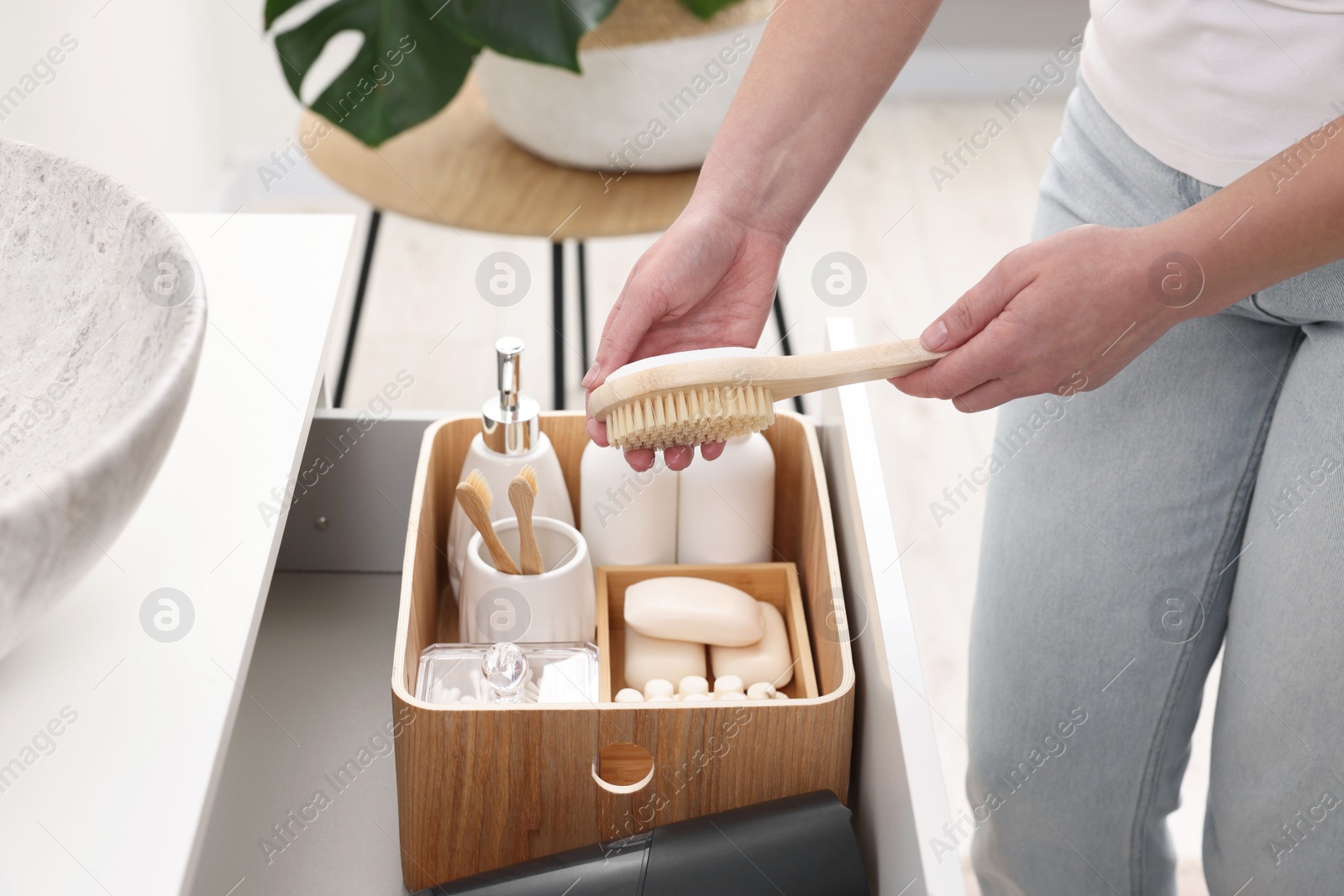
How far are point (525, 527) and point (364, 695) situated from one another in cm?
18

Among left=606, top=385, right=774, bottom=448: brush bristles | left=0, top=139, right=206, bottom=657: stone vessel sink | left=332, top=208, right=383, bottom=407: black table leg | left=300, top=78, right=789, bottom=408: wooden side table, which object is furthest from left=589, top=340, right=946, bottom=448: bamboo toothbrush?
left=332, top=208, right=383, bottom=407: black table leg

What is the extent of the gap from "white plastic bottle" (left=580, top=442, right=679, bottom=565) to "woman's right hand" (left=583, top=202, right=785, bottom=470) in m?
0.05

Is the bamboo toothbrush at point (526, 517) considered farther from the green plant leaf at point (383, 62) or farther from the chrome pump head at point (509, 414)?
the green plant leaf at point (383, 62)

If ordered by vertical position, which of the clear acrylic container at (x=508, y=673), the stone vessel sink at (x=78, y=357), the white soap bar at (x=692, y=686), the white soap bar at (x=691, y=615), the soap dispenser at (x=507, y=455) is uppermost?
the stone vessel sink at (x=78, y=357)

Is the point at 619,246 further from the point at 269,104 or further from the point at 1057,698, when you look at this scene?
the point at 1057,698

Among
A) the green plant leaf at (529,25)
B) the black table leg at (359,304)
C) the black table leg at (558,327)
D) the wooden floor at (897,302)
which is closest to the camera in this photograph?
the green plant leaf at (529,25)

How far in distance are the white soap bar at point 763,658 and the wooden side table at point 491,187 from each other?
0.54m

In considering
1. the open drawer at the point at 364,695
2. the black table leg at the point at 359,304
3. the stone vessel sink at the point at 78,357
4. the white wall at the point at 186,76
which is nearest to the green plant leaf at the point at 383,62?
the black table leg at the point at 359,304

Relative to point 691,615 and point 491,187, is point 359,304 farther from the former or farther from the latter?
point 691,615

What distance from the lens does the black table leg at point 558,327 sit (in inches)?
47.9

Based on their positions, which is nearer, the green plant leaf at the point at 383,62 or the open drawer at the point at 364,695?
the open drawer at the point at 364,695

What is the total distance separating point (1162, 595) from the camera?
72 cm

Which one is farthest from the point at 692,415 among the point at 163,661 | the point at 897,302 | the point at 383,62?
the point at 897,302

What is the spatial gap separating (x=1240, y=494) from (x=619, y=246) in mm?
1669
